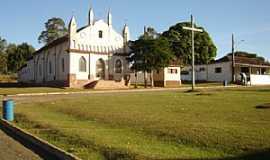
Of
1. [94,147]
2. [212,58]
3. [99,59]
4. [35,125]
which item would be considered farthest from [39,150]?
[212,58]

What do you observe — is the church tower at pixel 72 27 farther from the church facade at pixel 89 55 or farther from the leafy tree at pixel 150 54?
the leafy tree at pixel 150 54

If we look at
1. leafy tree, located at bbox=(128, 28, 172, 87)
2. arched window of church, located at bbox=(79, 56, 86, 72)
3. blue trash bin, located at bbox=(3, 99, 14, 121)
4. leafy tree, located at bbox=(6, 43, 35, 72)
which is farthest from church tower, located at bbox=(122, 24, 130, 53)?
leafy tree, located at bbox=(6, 43, 35, 72)

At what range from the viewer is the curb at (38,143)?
970 centimetres

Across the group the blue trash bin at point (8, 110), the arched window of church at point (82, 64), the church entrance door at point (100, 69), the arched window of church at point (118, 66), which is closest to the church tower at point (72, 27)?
the arched window of church at point (82, 64)

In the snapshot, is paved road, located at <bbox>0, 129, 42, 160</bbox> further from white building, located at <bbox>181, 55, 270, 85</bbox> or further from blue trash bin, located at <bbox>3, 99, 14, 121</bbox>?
white building, located at <bbox>181, 55, 270, 85</bbox>

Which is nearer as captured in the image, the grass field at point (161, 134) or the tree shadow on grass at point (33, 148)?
the grass field at point (161, 134)

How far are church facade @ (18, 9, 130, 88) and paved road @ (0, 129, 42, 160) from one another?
39.4m

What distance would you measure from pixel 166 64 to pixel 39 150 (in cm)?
4299

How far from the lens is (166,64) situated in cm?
5312

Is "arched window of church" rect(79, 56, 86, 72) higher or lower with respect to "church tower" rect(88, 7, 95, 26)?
lower

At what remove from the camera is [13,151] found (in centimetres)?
1089

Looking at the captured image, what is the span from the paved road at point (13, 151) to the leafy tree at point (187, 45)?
62903mm

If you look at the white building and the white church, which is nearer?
the white church

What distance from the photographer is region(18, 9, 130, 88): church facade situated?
5338 centimetres
